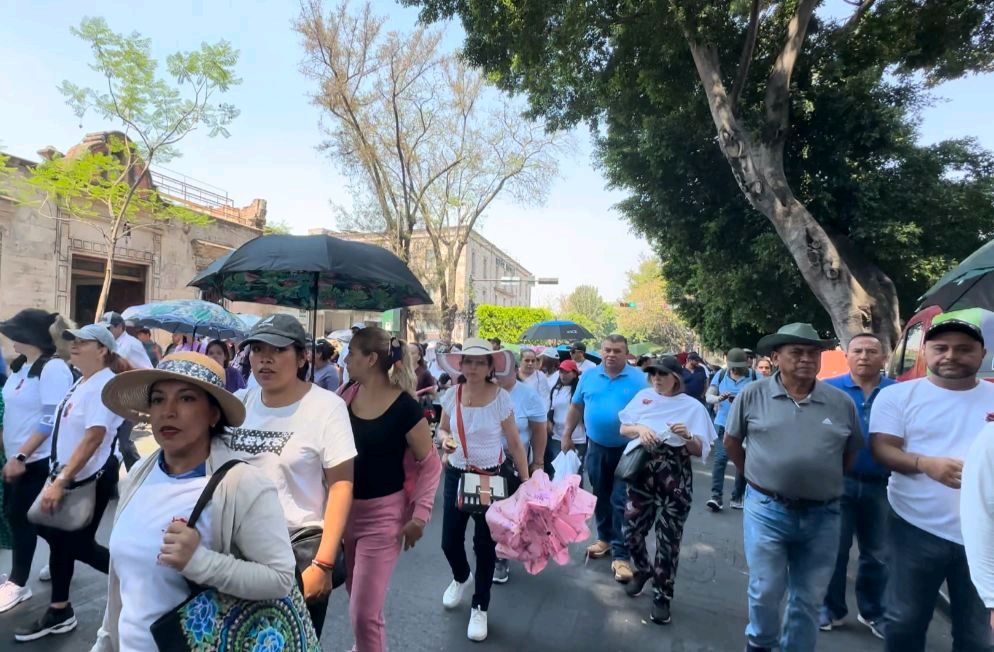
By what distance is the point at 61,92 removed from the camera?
13.0m

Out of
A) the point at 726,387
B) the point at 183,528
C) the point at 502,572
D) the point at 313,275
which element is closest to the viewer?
the point at 183,528

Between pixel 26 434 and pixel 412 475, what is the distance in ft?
8.64

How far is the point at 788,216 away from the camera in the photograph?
8758 mm

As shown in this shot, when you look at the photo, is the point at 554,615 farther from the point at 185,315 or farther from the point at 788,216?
the point at 788,216

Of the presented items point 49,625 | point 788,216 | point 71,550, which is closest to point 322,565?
point 71,550

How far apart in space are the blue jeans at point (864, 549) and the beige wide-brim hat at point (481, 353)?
8.28 ft

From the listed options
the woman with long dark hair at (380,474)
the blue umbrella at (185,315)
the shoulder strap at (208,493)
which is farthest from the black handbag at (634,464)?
the blue umbrella at (185,315)

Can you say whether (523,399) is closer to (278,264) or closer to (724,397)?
(278,264)

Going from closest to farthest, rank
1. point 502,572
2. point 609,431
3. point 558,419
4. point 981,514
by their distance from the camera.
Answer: point 981,514 → point 502,572 → point 609,431 → point 558,419

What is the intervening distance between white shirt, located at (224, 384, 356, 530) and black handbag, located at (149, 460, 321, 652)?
60 cm

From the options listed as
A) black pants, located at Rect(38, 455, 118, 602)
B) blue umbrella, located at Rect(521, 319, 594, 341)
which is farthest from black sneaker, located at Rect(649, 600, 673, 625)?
blue umbrella, located at Rect(521, 319, 594, 341)

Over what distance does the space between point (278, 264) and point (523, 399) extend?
2319 millimetres

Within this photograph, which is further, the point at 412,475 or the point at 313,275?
the point at 313,275

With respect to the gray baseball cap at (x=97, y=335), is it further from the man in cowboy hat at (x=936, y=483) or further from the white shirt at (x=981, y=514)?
Answer: the man in cowboy hat at (x=936, y=483)
